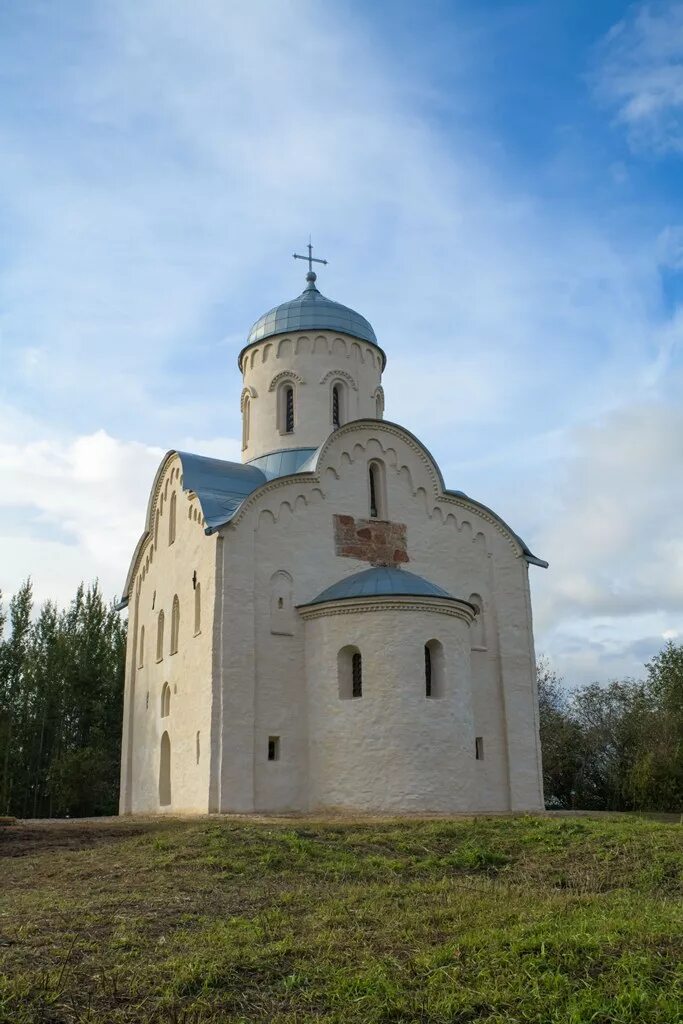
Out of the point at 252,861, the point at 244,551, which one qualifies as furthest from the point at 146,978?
the point at 244,551

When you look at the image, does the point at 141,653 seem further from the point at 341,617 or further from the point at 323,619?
the point at 341,617

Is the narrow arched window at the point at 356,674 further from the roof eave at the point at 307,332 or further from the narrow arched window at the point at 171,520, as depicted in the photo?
the roof eave at the point at 307,332

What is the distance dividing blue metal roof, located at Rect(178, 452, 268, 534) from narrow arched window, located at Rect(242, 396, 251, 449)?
6.61ft

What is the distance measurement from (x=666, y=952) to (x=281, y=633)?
13186mm

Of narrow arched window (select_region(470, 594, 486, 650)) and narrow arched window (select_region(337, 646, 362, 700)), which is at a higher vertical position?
narrow arched window (select_region(470, 594, 486, 650))

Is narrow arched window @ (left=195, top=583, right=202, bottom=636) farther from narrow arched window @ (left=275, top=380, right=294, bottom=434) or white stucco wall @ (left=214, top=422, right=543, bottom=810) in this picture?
narrow arched window @ (left=275, top=380, right=294, bottom=434)

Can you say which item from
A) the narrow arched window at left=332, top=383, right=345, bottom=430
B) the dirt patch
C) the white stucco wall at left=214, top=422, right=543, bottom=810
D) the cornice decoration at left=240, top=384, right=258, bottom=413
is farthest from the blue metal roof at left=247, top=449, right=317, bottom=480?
the dirt patch

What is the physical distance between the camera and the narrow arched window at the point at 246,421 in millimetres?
24281

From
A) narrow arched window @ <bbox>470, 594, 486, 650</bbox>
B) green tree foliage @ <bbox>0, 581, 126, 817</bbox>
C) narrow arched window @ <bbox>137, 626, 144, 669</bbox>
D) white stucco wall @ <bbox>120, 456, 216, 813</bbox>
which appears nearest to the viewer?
white stucco wall @ <bbox>120, 456, 216, 813</bbox>

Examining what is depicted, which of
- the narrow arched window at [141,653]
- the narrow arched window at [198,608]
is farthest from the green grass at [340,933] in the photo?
the narrow arched window at [141,653]

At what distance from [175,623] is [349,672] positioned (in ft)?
16.2

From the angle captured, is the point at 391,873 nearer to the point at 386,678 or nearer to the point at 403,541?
the point at 386,678

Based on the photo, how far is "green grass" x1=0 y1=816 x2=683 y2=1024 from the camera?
536 centimetres

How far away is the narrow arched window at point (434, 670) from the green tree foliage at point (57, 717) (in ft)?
44.7
